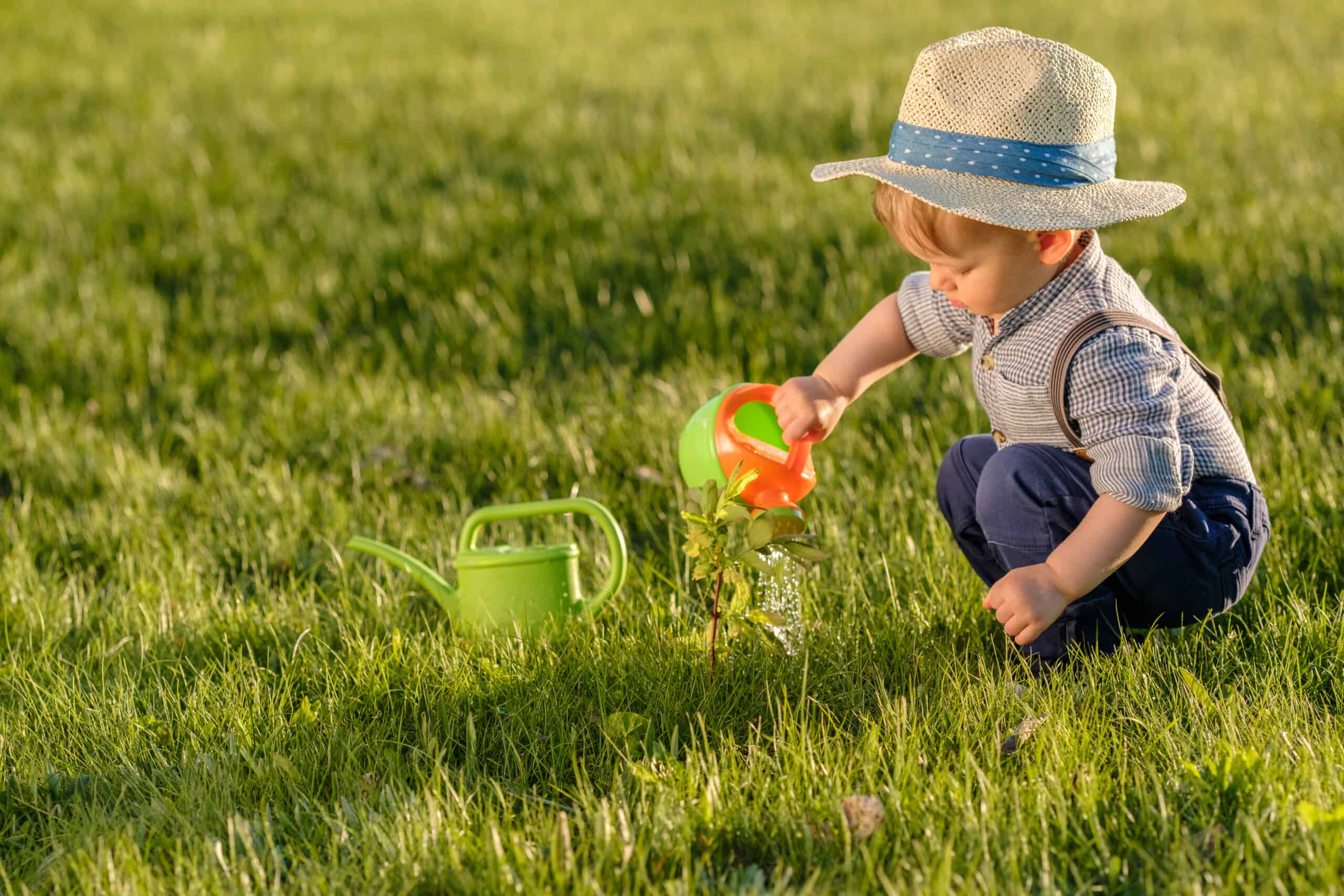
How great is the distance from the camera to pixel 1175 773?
2154mm

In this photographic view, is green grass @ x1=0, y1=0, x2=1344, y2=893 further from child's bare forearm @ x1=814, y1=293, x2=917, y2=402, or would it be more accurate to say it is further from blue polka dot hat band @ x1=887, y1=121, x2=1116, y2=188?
blue polka dot hat band @ x1=887, y1=121, x2=1116, y2=188

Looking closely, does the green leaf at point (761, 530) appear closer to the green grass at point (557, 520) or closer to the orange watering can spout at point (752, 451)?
the orange watering can spout at point (752, 451)

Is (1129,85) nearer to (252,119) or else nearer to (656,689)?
(252,119)

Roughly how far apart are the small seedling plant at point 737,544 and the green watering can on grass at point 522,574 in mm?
406

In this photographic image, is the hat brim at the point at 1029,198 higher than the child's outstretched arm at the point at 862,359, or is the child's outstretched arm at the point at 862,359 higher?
the hat brim at the point at 1029,198

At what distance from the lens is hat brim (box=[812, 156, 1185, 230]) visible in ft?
7.39

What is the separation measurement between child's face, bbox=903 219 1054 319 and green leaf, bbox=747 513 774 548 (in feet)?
1.93

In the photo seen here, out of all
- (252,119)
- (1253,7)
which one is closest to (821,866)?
(252,119)

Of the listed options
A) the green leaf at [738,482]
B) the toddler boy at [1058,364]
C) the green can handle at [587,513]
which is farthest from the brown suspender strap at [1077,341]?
the green can handle at [587,513]

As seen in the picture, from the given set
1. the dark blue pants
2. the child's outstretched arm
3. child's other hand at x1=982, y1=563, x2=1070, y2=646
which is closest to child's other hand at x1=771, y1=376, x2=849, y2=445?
the child's outstretched arm

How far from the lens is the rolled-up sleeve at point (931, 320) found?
273 centimetres

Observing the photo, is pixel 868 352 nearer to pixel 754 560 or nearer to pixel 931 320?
pixel 931 320

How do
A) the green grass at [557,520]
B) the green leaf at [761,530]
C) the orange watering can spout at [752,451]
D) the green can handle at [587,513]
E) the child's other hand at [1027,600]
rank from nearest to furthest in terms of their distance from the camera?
the green grass at [557,520] < the child's other hand at [1027,600] < the green leaf at [761,530] < the orange watering can spout at [752,451] < the green can handle at [587,513]

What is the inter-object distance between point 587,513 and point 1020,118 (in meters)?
1.27
